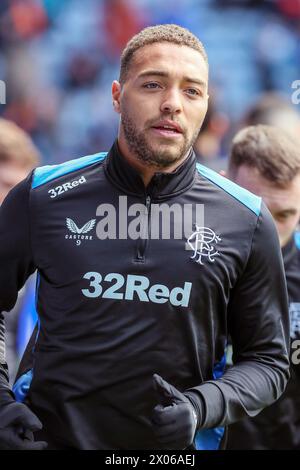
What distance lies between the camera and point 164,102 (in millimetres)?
2326

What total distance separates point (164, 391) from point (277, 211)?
134 cm

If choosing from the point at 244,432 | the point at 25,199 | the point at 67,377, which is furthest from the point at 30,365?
the point at 244,432

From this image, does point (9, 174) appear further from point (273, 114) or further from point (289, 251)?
point (273, 114)

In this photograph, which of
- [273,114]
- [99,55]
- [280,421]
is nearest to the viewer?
[280,421]

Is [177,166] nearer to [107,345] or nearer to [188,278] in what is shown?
[188,278]

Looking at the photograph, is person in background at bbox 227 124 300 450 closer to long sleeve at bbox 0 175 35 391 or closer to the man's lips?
the man's lips

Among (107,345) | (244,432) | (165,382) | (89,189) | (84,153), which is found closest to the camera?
(165,382)

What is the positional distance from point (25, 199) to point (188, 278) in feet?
1.80

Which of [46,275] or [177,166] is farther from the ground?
[177,166]

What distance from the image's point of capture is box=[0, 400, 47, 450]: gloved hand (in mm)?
2240

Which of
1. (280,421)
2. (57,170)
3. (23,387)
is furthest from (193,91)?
(280,421)

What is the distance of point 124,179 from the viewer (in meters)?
2.43

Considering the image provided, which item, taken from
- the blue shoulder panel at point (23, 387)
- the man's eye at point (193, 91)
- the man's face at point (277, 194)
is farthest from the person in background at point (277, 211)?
the blue shoulder panel at point (23, 387)

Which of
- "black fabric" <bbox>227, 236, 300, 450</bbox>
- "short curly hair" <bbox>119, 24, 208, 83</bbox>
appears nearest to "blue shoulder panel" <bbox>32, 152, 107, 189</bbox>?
"short curly hair" <bbox>119, 24, 208, 83</bbox>
